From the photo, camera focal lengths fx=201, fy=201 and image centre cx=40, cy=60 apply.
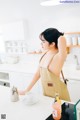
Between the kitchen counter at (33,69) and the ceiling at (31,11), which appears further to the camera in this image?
the ceiling at (31,11)

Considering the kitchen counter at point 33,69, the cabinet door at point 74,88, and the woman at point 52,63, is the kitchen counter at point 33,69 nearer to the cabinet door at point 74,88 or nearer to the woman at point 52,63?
the cabinet door at point 74,88

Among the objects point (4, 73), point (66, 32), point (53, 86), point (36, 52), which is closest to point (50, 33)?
point (53, 86)

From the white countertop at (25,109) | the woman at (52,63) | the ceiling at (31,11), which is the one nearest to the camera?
the white countertop at (25,109)

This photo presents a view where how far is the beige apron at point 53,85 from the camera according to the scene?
2.20m

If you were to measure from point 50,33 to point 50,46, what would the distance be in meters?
0.15

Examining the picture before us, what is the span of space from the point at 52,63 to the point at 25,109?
0.61m

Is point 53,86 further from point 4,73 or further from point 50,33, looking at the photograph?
point 4,73

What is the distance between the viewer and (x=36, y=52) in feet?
13.0

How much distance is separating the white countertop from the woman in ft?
0.74

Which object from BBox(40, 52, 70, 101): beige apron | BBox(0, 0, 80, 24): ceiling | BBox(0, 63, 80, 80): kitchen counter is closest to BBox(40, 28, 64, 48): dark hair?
BBox(40, 52, 70, 101): beige apron

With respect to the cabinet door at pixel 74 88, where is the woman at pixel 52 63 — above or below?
above

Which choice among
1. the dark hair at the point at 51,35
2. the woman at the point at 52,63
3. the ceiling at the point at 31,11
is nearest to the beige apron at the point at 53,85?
the woman at the point at 52,63

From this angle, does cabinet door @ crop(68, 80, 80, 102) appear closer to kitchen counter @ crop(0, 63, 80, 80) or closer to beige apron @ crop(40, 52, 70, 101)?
kitchen counter @ crop(0, 63, 80, 80)

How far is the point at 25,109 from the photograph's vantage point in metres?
1.84
